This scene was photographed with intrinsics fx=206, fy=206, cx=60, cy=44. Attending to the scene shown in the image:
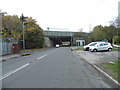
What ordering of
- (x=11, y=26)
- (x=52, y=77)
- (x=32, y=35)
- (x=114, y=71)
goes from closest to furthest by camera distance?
(x=52, y=77), (x=114, y=71), (x=11, y=26), (x=32, y=35)

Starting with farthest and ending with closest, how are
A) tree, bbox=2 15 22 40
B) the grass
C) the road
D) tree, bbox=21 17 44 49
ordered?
1. tree, bbox=21 17 44 49
2. tree, bbox=2 15 22 40
3. the grass
4. the road

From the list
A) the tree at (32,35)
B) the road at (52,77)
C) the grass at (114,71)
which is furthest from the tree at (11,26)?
the grass at (114,71)

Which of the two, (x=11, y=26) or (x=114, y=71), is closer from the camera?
(x=114, y=71)

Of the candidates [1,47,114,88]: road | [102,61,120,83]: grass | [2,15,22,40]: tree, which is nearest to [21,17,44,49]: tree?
[2,15,22,40]: tree

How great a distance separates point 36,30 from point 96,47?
2590 cm

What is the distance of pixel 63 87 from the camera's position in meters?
7.70

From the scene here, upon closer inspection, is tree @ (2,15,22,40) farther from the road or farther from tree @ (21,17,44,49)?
the road

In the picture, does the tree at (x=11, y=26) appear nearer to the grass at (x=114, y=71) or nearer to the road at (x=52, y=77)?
the road at (x=52, y=77)

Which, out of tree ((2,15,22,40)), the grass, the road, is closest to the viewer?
the road

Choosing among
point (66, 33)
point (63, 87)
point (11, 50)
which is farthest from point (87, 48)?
point (66, 33)

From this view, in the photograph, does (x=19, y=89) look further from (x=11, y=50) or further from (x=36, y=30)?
(x=36, y=30)

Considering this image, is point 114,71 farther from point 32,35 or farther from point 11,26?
point 32,35

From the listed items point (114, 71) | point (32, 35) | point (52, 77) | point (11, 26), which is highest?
point (11, 26)

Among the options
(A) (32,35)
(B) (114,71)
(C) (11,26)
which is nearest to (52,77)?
(B) (114,71)
